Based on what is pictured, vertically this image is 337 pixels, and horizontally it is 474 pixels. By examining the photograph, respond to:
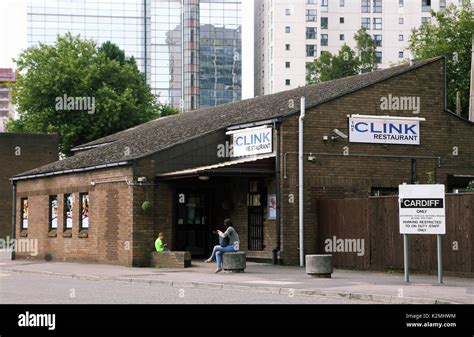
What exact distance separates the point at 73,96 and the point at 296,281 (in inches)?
1797

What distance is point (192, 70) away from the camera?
186250 mm

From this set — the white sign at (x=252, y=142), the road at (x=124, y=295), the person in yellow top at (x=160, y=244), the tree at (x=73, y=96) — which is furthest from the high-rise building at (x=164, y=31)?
the road at (x=124, y=295)

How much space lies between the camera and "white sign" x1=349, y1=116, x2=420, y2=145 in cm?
3089

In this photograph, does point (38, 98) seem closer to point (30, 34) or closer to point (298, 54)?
point (298, 54)

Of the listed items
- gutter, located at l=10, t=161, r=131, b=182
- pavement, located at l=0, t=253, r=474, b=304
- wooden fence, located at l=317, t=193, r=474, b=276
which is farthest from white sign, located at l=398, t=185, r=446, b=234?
gutter, located at l=10, t=161, r=131, b=182

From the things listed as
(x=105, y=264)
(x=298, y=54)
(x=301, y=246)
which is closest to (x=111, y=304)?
(x=301, y=246)

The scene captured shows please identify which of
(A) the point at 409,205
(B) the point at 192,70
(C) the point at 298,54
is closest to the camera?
(A) the point at 409,205

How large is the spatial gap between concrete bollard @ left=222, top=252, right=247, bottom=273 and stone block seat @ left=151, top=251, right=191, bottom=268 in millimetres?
2949

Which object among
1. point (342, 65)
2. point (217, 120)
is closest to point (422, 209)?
point (217, 120)

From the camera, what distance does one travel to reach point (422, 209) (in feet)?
69.9

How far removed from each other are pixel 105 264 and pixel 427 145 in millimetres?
12215

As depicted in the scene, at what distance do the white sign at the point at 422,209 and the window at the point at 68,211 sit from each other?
17.8 metres

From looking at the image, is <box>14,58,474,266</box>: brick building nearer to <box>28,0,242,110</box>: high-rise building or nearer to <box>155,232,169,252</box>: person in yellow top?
<box>155,232,169,252</box>: person in yellow top

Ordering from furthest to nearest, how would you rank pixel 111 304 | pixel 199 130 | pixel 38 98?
pixel 38 98
pixel 199 130
pixel 111 304
